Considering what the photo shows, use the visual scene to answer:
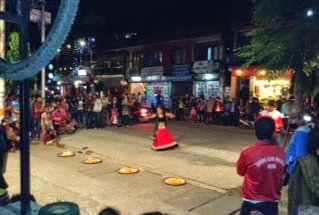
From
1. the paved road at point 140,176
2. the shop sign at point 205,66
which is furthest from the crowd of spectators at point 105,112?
the shop sign at point 205,66

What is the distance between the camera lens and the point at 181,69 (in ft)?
98.3

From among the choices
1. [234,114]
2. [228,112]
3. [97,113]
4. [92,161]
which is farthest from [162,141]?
[228,112]

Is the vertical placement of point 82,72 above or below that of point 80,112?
above

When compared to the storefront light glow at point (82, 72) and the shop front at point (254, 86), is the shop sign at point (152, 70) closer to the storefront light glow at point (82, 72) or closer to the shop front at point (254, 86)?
the storefront light glow at point (82, 72)

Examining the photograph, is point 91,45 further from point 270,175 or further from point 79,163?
point 270,175

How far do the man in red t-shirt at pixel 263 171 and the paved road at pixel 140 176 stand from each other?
9.64 ft

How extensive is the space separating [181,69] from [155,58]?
468 cm

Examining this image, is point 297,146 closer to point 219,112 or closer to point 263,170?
point 263,170

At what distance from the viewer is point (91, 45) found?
43031mm

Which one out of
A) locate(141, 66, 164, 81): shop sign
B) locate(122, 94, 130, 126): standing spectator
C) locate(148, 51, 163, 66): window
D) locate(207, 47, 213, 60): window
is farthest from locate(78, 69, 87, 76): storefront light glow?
locate(122, 94, 130, 126): standing spectator

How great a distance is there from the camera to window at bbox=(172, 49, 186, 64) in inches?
1219

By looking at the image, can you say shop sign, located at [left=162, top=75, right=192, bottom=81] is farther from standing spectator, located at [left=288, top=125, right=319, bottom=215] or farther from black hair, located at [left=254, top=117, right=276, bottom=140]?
standing spectator, located at [left=288, top=125, right=319, bottom=215]

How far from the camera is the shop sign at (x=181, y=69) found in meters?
29.4

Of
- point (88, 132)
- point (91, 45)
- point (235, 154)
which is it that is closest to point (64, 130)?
point (88, 132)
